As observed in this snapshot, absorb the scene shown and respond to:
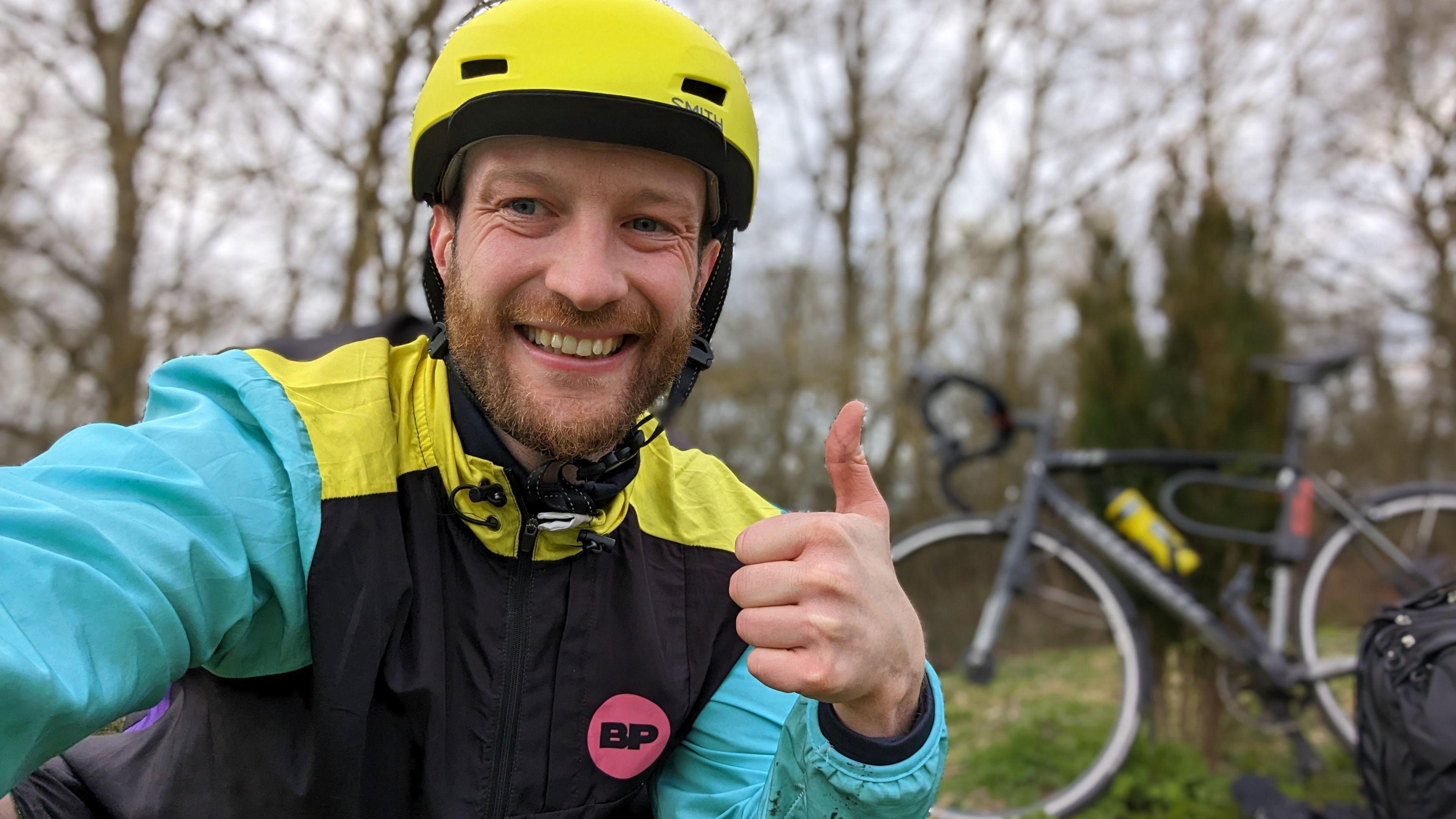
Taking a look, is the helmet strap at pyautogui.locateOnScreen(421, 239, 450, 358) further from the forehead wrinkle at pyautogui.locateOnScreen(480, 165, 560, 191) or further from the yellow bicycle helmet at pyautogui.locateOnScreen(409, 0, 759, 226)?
the forehead wrinkle at pyautogui.locateOnScreen(480, 165, 560, 191)

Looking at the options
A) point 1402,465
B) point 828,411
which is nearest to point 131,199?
point 828,411

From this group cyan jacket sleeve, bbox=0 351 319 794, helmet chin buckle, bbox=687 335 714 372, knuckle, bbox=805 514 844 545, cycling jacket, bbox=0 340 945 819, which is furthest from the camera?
helmet chin buckle, bbox=687 335 714 372

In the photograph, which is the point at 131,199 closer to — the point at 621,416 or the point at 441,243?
the point at 441,243

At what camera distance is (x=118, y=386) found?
720 cm

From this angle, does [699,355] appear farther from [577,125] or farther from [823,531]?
[823,531]

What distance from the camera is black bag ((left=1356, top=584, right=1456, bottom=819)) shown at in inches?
74.0

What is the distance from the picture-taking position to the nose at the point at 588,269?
150 cm

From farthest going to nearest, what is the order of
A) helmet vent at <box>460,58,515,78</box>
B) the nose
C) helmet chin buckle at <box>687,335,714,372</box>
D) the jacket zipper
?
1. helmet chin buckle at <box>687,335,714,372</box>
2. helmet vent at <box>460,58,515,78</box>
3. the nose
4. the jacket zipper

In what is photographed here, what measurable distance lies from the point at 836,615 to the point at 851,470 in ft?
0.80

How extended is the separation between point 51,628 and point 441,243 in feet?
3.35

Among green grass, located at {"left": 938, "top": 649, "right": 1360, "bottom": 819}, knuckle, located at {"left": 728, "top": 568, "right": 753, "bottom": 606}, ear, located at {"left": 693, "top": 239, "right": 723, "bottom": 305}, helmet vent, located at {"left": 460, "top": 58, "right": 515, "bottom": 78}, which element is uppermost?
helmet vent, located at {"left": 460, "top": 58, "right": 515, "bottom": 78}

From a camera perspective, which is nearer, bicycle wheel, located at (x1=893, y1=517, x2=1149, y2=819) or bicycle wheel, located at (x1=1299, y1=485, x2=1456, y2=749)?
bicycle wheel, located at (x1=893, y1=517, x2=1149, y2=819)

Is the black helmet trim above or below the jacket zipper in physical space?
above

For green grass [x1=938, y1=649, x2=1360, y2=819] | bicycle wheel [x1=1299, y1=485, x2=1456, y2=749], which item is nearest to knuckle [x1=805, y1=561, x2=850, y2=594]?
green grass [x1=938, y1=649, x2=1360, y2=819]
